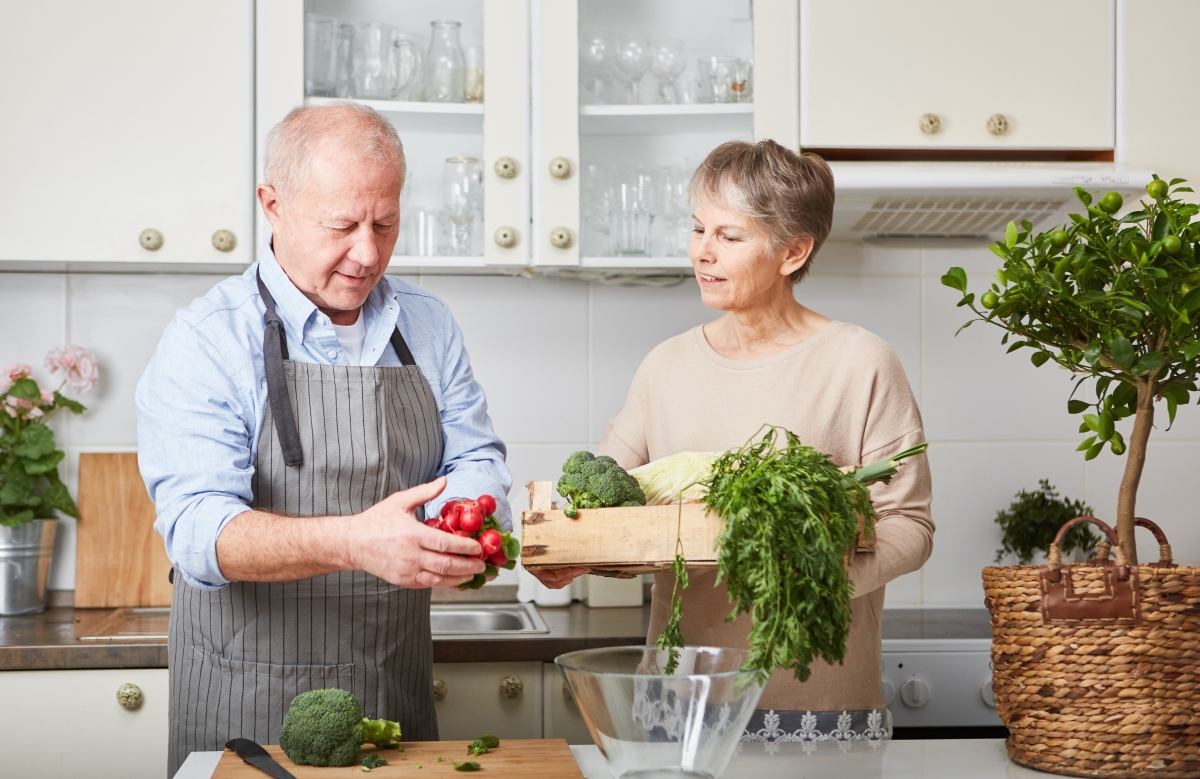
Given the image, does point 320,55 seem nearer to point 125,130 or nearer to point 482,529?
point 125,130

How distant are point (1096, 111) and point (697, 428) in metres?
1.23

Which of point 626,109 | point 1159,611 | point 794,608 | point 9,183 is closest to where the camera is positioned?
point 794,608

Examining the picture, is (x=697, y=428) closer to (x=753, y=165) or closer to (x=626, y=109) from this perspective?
(x=753, y=165)

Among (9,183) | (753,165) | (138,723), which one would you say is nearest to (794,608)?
(753,165)

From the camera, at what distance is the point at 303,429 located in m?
1.46

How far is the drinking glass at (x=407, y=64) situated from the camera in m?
2.23

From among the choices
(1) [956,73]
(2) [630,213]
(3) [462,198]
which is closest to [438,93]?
(3) [462,198]

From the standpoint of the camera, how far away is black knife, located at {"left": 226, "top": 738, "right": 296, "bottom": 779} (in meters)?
1.09

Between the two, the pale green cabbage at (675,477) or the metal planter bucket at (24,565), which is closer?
the pale green cabbage at (675,477)

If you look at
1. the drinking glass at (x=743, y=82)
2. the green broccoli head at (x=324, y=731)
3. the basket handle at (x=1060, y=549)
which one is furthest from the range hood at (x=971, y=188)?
the green broccoli head at (x=324, y=731)

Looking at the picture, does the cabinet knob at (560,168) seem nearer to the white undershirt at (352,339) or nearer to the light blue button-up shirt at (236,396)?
the light blue button-up shirt at (236,396)

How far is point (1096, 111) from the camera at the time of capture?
219cm

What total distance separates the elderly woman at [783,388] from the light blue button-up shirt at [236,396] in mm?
316

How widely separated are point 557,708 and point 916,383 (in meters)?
1.19
